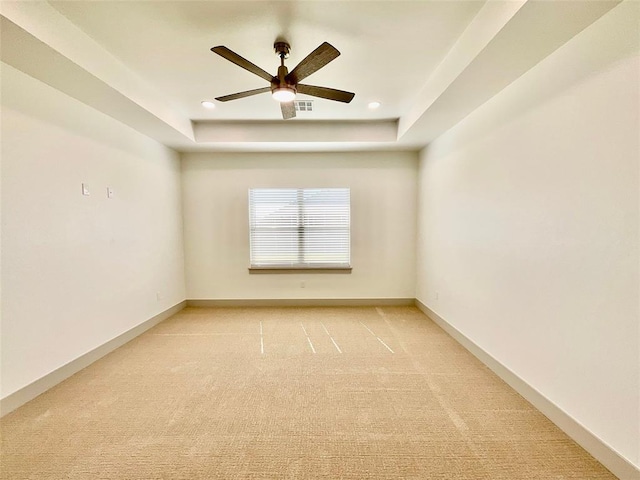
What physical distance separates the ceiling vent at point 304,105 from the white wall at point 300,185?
3.59 ft

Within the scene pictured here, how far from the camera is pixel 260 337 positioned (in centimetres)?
326

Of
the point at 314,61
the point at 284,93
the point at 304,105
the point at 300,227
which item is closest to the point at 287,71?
the point at 284,93

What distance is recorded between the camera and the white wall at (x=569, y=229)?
4.71 feet

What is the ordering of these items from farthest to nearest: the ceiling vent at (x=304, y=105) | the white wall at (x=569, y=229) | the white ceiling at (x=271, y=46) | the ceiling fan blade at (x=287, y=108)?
the ceiling vent at (x=304, y=105)
the ceiling fan blade at (x=287, y=108)
the white ceiling at (x=271, y=46)
the white wall at (x=569, y=229)

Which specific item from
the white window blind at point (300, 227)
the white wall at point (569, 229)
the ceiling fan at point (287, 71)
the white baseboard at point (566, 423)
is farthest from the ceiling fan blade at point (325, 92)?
the white baseboard at point (566, 423)

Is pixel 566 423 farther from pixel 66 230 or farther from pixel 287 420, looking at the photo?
pixel 66 230

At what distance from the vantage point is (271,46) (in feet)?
6.95

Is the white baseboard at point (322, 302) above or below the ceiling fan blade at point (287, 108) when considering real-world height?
below

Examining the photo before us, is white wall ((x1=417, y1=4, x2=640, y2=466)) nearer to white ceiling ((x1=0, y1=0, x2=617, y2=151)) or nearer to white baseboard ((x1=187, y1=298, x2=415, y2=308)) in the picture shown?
white ceiling ((x1=0, y1=0, x2=617, y2=151))

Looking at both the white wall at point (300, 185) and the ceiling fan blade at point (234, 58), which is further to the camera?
the white wall at point (300, 185)

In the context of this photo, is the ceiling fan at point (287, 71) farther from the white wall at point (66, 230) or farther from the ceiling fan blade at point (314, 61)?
the white wall at point (66, 230)

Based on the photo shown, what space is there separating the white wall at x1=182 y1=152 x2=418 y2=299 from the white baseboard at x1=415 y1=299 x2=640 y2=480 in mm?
1931

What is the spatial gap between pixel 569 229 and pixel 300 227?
339 centimetres

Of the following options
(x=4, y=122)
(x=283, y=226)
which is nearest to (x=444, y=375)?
(x=283, y=226)
